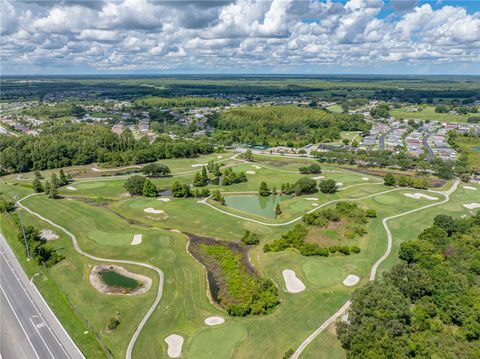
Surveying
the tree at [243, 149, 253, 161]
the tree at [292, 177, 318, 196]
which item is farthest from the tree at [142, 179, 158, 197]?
the tree at [243, 149, 253, 161]

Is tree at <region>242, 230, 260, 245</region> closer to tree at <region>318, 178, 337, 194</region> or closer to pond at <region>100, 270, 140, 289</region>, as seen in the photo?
pond at <region>100, 270, 140, 289</region>

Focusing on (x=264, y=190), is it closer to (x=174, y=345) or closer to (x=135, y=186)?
(x=135, y=186)

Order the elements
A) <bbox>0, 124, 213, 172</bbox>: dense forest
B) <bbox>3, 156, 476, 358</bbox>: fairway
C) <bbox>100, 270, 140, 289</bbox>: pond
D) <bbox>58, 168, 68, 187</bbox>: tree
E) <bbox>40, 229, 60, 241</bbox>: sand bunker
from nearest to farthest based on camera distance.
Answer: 1. <bbox>3, 156, 476, 358</bbox>: fairway
2. <bbox>100, 270, 140, 289</bbox>: pond
3. <bbox>40, 229, 60, 241</bbox>: sand bunker
4. <bbox>58, 168, 68, 187</bbox>: tree
5. <bbox>0, 124, 213, 172</bbox>: dense forest

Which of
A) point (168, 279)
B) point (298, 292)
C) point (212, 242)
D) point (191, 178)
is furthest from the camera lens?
point (191, 178)

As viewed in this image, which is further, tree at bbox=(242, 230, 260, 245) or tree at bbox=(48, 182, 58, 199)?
tree at bbox=(48, 182, 58, 199)

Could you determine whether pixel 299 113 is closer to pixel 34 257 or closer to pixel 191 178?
pixel 191 178

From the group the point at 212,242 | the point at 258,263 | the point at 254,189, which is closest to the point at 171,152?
the point at 254,189

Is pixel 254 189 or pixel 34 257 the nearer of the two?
pixel 34 257

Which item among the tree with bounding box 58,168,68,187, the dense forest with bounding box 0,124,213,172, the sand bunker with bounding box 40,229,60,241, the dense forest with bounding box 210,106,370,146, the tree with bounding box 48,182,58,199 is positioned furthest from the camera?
the dense forest with bounding box 210,106,370,146
